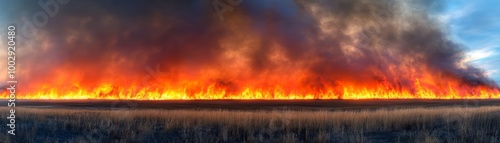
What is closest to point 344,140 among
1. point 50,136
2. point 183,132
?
point 183,132

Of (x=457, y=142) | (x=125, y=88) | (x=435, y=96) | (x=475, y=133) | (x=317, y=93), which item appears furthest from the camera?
(x=435, y=96)

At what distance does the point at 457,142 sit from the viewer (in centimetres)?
1196

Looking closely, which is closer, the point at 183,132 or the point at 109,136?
the point at 109,136

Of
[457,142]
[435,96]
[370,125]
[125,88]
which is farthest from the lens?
[435,96]

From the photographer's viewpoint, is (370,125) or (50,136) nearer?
(50,136)

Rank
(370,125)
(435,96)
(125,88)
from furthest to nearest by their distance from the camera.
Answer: (435,96)
(125,88)
(370,125)

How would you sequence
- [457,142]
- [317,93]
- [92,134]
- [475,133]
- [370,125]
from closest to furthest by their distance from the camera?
[457,142] < [475,133] < [92,134] < [370,125] < [317,93]

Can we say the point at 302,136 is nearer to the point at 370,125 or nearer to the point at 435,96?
the point at 370,125

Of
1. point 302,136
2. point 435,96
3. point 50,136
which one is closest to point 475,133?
point 302,136

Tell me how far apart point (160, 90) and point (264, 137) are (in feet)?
204

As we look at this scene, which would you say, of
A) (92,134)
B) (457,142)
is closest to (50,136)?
(92,134)

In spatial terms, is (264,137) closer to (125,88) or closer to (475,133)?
(475,133)

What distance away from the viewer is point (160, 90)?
7356cm

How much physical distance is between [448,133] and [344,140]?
3.91 metres
